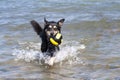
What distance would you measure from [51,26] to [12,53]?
1.57 metres

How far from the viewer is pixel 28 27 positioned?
37.2 feet

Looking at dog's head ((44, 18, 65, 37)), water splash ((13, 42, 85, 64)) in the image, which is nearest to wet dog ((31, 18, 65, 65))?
dog's head ((44, 18, 65, 37))

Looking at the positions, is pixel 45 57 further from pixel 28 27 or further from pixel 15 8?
pixel 15 8

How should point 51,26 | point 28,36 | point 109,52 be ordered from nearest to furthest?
1. point 51,26
2. point 109,52
3. point 28,36

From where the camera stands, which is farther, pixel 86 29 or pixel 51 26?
pixel 86 29

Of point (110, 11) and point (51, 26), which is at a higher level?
point (51, 26)

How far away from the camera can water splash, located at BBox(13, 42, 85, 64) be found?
807cm

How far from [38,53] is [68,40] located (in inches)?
60.6

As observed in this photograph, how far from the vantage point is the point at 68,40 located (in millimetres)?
9938

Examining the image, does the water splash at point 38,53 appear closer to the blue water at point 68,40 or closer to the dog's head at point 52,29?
the blue water at point 68,40

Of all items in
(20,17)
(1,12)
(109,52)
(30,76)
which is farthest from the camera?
(1,12)

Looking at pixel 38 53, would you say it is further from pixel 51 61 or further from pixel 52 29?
pixel 52 29

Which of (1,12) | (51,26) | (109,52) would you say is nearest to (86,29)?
(109,52)

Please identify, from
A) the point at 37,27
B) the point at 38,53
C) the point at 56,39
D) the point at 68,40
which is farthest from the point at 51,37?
the point at 68,40
